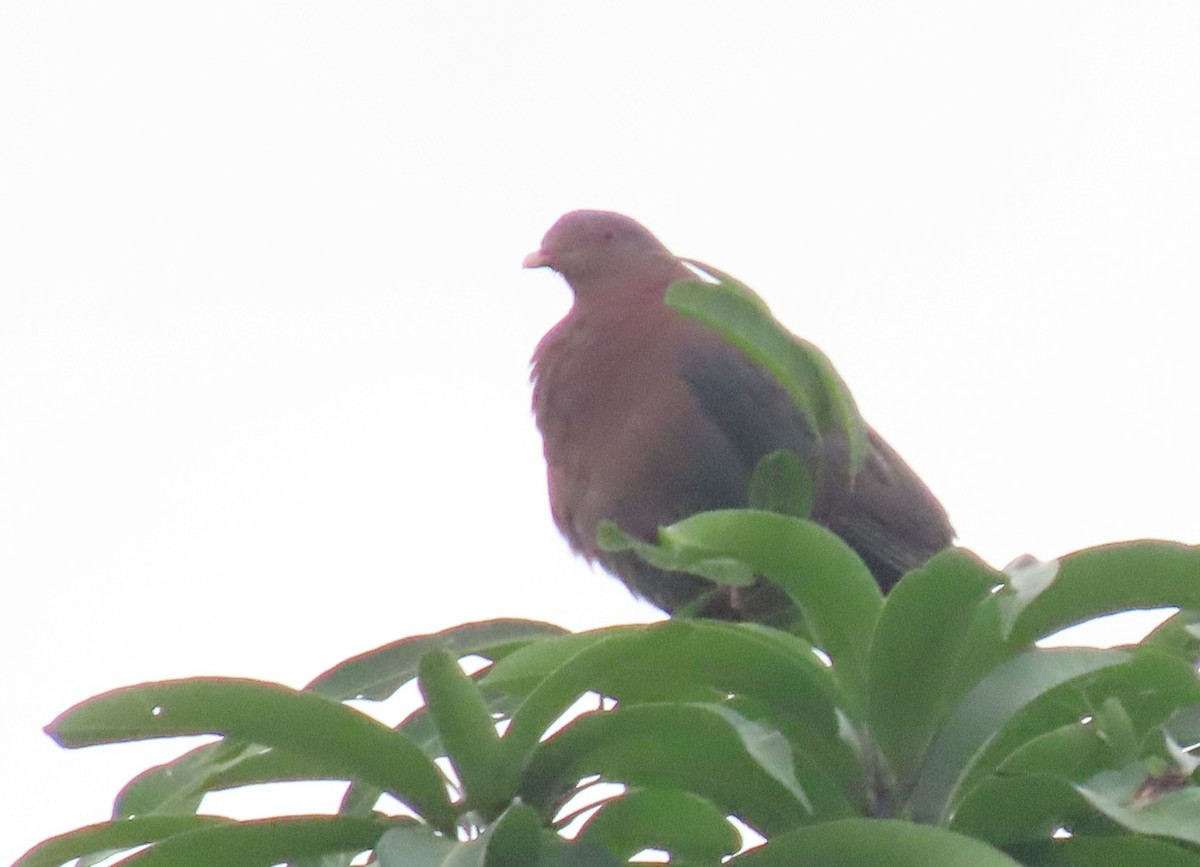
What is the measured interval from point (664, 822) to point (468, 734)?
217 millimetres

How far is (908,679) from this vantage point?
5.53 ft

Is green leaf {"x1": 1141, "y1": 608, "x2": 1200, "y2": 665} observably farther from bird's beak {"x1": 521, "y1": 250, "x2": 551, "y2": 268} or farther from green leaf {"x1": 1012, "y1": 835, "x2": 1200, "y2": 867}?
bird's beak {"x1": 521, "y1": 250, "x2": 551, "y2": 268}

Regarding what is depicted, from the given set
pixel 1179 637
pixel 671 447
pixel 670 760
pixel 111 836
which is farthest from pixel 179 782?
pixel 671 447

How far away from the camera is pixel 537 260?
498cm

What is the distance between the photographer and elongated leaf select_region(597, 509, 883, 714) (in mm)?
1656

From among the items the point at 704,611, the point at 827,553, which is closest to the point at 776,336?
the point at 827,553

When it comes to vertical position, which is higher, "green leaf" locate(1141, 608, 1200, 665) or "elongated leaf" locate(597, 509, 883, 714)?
"elongated leaf" locate(597, 509, 883, 714)

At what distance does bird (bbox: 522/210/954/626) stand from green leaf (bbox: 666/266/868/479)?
5.72ft

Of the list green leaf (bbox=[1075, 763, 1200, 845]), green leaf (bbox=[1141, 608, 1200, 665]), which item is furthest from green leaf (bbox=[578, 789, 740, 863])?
green leaf (bbox=[1141, 608, 1200, 665])

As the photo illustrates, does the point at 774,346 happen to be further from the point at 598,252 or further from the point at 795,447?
the point at 598,252

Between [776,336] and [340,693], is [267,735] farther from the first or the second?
[776,336]

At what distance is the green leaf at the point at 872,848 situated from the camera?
145cm

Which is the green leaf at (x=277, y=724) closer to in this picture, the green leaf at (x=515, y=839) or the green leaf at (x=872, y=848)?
the green leaf at (x=515, y=839)

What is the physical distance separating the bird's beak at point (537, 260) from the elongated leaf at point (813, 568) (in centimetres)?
325
